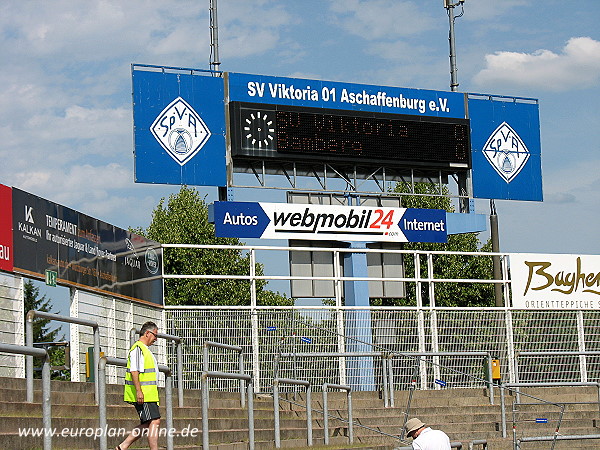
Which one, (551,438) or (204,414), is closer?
(204,414)

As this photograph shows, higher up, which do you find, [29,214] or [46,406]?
[29,214]

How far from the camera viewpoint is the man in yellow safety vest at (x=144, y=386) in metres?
9.84

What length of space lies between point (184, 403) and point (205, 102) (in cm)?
919

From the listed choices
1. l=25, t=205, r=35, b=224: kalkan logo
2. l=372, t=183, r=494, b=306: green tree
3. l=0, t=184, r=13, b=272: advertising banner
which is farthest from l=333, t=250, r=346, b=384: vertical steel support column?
l=372, t=183, r=494, b=306: green tree

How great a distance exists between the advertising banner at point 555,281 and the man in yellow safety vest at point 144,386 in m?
14.6

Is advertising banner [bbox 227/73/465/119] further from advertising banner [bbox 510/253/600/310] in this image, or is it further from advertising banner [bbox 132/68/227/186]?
advertising banner [bbox 510/253/600/310]

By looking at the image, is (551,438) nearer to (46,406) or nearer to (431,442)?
(431,442)

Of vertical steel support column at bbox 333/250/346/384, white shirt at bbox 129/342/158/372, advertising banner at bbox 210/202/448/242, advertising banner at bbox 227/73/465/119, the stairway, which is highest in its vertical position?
advertising banner at bbox 227/73/465/119

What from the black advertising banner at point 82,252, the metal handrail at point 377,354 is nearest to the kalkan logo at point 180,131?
the black advertising banner at point 82,252

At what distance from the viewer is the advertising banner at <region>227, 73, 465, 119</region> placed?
2223 cm

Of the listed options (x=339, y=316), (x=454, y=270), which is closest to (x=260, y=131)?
(x=339, y=316)

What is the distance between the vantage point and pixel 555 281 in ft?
77.5

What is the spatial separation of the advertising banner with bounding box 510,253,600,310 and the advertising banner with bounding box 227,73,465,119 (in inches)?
148

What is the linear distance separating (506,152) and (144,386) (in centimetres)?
1623
